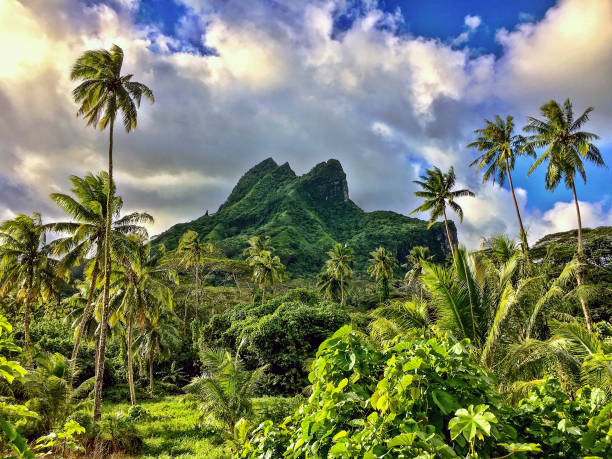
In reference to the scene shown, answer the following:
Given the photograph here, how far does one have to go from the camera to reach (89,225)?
16.7 m

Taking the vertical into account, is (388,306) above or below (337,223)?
below

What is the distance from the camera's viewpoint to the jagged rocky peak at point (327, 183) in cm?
15738

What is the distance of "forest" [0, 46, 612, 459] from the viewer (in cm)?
202

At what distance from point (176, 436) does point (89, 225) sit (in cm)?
1107

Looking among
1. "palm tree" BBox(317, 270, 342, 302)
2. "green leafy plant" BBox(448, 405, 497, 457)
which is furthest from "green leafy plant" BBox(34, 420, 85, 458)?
"palm tree" BBox(317, 270, 342, 302)

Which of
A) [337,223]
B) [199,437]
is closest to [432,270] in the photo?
[199,437]

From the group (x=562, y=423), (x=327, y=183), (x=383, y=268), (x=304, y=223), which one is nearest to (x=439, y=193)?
(x=383, y=268)

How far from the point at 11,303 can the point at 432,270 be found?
35.0 m

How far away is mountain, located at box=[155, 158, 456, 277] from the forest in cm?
5977

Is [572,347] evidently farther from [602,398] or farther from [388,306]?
[602,398]

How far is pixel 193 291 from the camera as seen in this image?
141 feet

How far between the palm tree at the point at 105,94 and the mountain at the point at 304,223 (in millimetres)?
75808

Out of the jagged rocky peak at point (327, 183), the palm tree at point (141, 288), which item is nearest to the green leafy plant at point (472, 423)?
the palm tree at point (141, 288)

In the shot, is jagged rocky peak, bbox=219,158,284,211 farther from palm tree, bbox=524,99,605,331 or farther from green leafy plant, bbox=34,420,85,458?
green leafy plant, bbox=34,420,85,458
